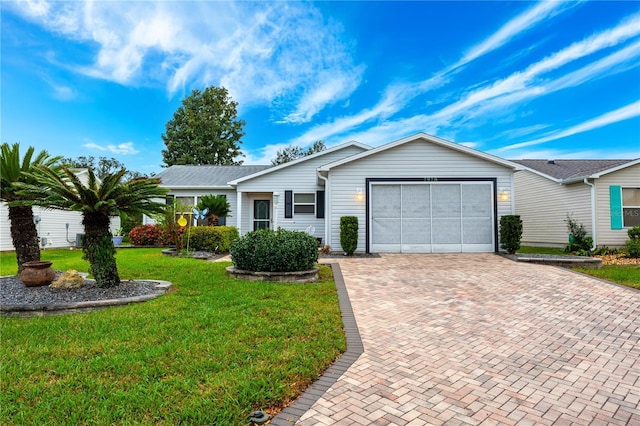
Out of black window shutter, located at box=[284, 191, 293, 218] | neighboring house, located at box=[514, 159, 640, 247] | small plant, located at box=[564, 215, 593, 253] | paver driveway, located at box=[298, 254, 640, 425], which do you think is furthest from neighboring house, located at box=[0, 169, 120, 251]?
neighboring house, located at box=[514, 159, 640, 247]

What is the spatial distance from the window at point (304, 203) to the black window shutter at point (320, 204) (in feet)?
0.61

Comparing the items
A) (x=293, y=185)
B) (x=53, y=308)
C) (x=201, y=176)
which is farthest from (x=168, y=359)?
(x=201, y=176)

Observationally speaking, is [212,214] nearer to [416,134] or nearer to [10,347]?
[416,134]

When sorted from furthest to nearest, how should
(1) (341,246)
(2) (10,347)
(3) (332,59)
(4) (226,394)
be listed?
(3) (332,59) < (1) (341,246) < (2) (10,347) < (4) (226,394)

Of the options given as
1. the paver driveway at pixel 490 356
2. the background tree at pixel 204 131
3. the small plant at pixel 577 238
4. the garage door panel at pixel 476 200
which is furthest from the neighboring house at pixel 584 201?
the background tree at pixel 204 131

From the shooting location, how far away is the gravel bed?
5.37 meters

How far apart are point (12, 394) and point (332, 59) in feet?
54.3

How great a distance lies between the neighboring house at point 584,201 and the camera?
13.0 metres

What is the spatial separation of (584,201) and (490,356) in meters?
13.5

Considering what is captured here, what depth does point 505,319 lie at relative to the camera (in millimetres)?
4977

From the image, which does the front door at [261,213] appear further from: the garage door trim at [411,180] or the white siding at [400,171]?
the garage door trim at [411,180]

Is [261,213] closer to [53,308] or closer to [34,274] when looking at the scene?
[34,274]

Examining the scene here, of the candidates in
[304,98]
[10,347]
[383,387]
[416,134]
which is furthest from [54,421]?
[304,98]

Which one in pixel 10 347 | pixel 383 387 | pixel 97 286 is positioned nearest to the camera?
pixel 383 387
